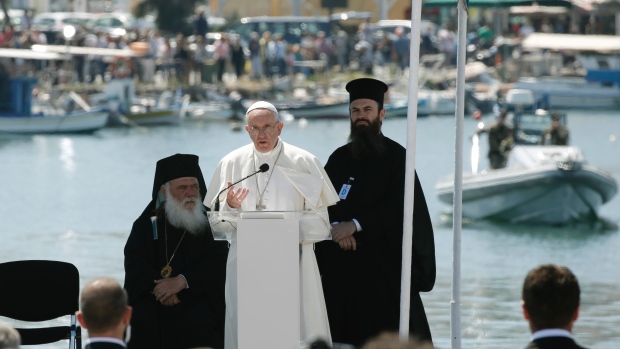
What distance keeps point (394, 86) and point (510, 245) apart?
21.8m

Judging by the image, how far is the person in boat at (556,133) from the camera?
23062 mm

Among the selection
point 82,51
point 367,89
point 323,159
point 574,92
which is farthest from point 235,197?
point 574,92

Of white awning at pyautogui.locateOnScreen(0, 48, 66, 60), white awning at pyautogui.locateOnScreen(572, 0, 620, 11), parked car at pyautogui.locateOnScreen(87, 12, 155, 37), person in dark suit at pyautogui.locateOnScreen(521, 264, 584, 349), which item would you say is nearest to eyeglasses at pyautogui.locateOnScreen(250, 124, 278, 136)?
person in dark suit at pyautogui.locateOnScreen(521, 264, 584, 349)

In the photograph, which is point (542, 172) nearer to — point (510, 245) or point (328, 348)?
point (510, 245)

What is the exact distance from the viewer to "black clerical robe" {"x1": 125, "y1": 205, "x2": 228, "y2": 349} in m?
6.76

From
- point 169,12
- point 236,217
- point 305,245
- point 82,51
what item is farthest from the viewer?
point 169,12

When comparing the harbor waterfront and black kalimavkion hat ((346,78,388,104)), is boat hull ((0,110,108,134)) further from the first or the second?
black kalimavkion hat ((346,78,388,104))

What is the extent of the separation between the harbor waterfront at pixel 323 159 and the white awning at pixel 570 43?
91.5 inches

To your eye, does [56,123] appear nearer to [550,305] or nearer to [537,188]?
[537,188]

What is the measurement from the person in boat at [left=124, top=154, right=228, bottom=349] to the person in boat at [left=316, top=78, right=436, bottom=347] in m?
0.57

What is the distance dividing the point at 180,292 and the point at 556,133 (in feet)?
55.9

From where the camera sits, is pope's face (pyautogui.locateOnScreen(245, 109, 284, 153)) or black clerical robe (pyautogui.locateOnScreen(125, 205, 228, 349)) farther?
black clerical robe (pyautogui.locateOnScreen(125, 205, 228, 349))

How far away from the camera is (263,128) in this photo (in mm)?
6121

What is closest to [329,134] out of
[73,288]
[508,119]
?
[508,119]
